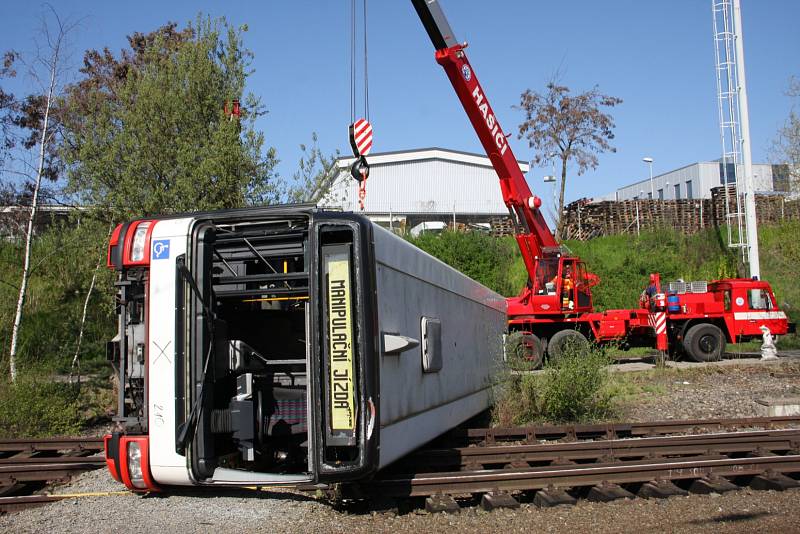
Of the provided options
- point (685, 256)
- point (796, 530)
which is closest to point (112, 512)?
point (796, 530)

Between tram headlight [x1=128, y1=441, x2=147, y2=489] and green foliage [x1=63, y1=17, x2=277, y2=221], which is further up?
green foliage [x1=63, y1=17, x2=277, y2=221]

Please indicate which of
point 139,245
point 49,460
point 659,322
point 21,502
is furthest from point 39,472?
point 659,322

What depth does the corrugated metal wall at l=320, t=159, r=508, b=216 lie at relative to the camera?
139 feet

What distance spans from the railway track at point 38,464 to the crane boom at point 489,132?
1020 centimetres

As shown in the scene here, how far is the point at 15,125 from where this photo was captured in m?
15.6

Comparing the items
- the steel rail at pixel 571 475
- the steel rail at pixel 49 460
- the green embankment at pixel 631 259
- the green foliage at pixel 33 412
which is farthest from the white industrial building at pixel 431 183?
the steel rail at pixel 571 475

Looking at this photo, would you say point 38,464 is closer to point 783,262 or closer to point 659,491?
point 659,491

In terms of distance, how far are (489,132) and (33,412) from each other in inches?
449

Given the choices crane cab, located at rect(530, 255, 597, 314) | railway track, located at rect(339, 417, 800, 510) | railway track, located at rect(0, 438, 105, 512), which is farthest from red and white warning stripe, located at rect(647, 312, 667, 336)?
railway track, located at rect(0, 438, 105, 512)

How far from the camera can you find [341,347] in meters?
5.36

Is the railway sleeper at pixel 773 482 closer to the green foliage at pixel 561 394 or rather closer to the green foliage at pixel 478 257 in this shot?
the green foliage at pixel 561 394

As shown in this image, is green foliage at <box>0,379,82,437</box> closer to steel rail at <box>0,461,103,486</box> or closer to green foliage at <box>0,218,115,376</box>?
green foliage at <box>0,218,115,376</box>

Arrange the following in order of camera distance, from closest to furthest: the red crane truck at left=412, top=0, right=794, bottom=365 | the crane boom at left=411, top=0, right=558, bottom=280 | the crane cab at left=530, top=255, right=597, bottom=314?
the crane boom at left=411, top=0, right=558, bottom=280 → the red crane truck at left=412, top=0, right=794, bottom=365 → the crane cab at left=530, top=255, right=597, bottom=314

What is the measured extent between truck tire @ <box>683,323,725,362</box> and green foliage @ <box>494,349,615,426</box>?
396 inches
